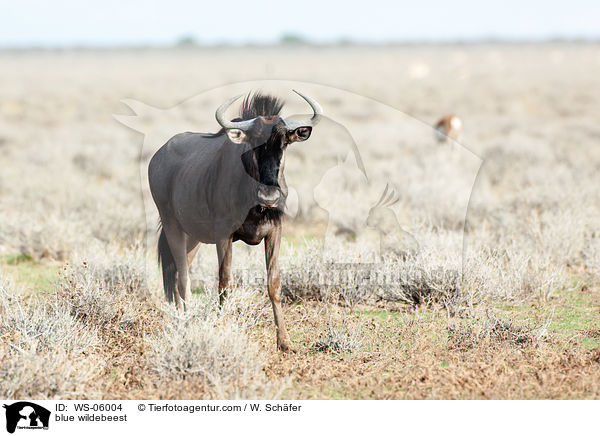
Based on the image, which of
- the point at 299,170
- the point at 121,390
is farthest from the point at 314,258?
the point at 299,170

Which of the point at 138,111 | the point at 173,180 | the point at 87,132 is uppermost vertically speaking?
the point at 138,111

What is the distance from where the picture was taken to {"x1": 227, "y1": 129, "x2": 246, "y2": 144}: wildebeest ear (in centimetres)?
534

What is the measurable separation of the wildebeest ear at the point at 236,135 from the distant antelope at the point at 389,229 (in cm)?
293

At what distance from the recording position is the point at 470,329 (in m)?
6.13

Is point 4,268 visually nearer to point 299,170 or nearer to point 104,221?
point 104,221

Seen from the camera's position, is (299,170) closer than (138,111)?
No

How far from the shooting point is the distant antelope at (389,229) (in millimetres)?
8406

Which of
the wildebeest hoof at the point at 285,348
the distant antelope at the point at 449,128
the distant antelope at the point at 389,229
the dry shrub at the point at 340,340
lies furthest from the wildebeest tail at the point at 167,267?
the distant antelope at the point at 449,128

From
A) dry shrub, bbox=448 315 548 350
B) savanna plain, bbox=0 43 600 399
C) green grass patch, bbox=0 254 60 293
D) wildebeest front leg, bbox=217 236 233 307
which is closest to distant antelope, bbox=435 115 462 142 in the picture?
savanna plain, bbox=0 43 600 399

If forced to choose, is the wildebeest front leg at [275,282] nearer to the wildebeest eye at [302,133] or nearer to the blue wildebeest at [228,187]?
the blue wildebeest at [228,187]

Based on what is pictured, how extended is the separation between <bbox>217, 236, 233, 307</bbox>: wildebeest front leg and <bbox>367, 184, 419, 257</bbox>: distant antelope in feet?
8.27

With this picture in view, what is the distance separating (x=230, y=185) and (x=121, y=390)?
178cm

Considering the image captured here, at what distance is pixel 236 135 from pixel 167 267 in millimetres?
2018
